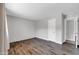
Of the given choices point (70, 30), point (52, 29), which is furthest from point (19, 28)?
point (70, 30)

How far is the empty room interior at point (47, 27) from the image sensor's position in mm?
873

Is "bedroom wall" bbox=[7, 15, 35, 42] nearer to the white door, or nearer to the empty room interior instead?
the empty room interior

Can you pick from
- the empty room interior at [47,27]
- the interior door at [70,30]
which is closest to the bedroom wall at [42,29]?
the empty room interior at [47,27]

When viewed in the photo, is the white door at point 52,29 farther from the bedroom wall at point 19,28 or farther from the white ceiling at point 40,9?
the bedroom wall at point 19,28

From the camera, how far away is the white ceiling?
2.82 ft

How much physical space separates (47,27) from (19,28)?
38 cm

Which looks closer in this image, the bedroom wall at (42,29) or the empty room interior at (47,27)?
the empty room interior at (47,27)

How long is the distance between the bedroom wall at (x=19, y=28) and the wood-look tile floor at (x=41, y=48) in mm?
78

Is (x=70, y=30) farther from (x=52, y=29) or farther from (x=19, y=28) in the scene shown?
(x=19, y=28)

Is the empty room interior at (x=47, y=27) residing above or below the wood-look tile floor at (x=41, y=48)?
above

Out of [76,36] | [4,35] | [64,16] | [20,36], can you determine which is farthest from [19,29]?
[76,36]

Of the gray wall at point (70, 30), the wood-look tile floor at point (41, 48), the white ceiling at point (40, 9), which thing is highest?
the white ceiling at point (40, 9)

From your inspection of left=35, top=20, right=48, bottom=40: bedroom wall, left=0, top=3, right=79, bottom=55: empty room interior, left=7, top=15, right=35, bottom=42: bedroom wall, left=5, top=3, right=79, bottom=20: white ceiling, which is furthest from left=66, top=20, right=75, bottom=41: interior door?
left=7, top=15, right=35, bottom=42: bedroom wall

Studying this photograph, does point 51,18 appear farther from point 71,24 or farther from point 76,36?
point 76,36
